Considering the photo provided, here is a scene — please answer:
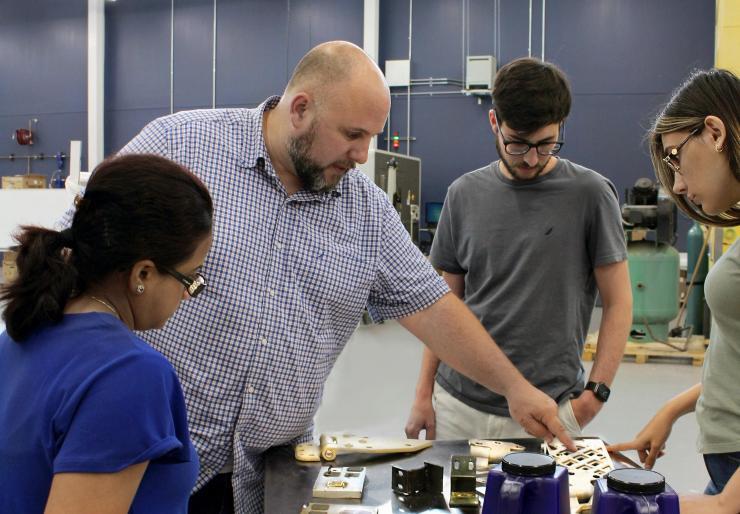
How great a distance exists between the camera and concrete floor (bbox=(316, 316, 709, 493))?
3615 mm

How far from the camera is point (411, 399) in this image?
466 centimetres

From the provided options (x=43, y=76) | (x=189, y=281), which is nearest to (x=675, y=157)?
(x=189, y=281)

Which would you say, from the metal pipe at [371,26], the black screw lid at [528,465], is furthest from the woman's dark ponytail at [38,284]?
the metal pipe at [371,26]

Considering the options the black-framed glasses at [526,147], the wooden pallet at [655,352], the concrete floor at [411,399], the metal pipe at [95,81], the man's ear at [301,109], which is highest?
the metal pipe at [95,81]

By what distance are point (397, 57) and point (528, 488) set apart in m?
9.06

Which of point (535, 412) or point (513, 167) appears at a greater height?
point (513, 167)

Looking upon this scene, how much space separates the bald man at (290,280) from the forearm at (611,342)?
0.32 meters

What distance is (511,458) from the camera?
0.98m

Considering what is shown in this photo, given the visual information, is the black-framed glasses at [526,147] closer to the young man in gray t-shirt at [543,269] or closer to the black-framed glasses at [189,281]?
the young man in gray t-shirt at [543,269]

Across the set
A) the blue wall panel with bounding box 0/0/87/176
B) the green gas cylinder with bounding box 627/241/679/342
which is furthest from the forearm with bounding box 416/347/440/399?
the blue wall panel with bounding box 0/0/87/176

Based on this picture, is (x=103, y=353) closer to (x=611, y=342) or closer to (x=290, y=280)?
(x=290, y=280)

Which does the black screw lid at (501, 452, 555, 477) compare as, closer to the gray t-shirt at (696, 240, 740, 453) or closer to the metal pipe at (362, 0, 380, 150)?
the gray t-shirt at (696, 240, 740, 453)

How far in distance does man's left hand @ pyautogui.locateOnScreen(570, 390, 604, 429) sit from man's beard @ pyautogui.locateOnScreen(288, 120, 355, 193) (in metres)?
0.84

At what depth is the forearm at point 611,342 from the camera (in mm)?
1973
